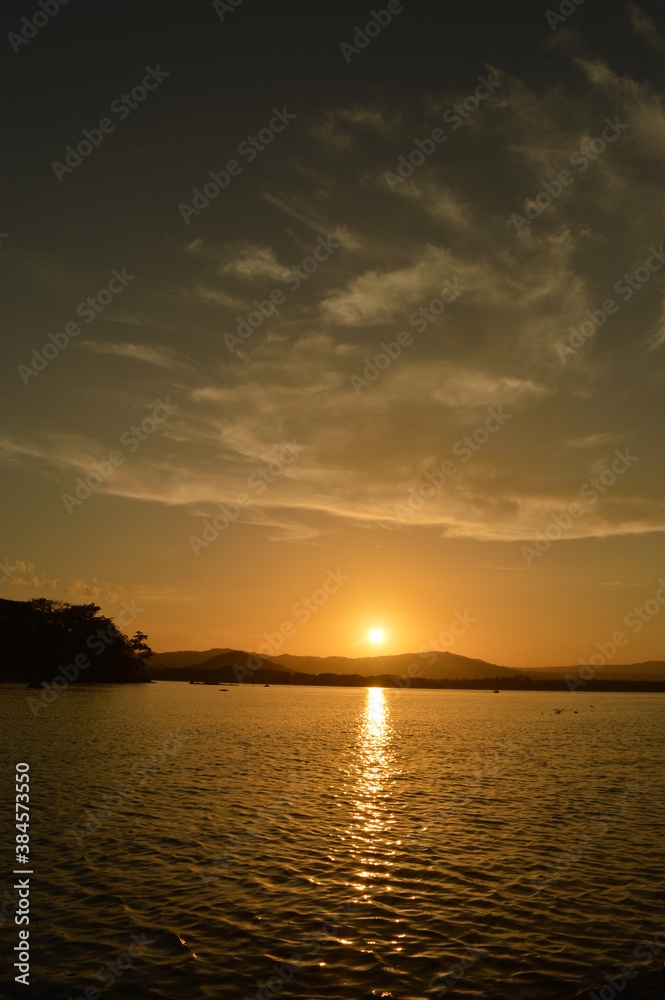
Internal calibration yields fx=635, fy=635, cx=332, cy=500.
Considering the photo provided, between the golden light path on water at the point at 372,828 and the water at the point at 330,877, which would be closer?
the water at the point at 330,877

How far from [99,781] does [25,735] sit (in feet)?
96.9

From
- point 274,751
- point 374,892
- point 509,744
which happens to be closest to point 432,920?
point 374,892

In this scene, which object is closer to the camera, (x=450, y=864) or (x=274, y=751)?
(x=450, y=864)

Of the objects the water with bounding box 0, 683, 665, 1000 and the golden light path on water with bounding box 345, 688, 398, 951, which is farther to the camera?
the golden light path on water with bounding box 345, 688, 398, 951

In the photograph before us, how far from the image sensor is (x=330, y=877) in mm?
27219

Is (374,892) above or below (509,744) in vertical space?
above

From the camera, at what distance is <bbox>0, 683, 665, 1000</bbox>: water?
18.6m

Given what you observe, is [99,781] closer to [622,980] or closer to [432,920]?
[432,920]

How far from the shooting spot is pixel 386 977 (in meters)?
18.4

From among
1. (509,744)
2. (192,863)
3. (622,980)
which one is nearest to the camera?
(622,980)

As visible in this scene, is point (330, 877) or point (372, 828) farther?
point (372, 828)

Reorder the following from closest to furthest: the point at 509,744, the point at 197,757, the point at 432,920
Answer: the point at 432,920
the point at 197,757
the point at 509,744

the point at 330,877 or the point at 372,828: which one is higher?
the point at 330,877

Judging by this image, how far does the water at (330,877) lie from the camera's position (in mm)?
18594
